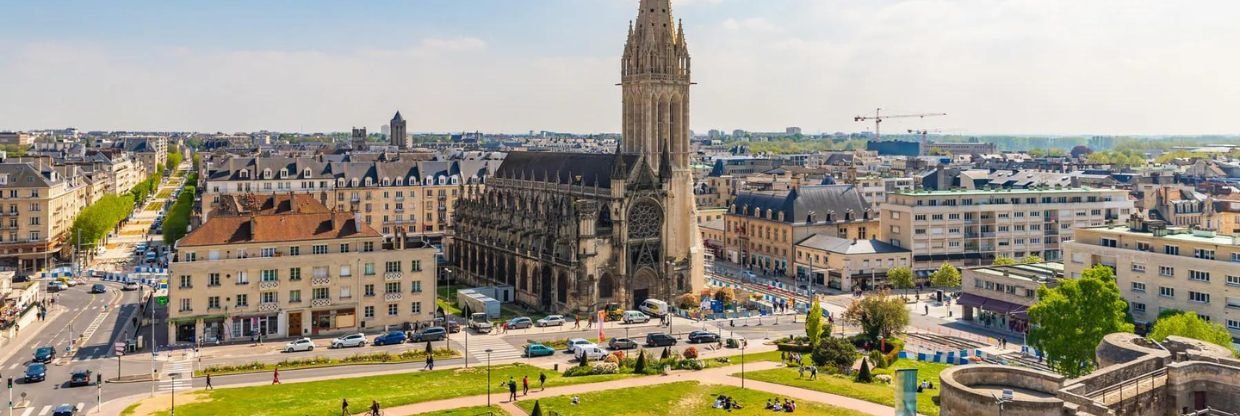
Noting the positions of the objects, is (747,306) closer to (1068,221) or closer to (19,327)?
(1068,221)

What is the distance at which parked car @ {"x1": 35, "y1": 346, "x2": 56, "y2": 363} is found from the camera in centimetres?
7338

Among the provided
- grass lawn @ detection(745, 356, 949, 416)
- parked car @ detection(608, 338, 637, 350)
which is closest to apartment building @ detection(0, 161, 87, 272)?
parked car @ detection(608, 338, 637, 350)

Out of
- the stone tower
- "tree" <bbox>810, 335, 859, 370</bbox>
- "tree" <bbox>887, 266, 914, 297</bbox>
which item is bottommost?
"tree" <bbox>810, 335, 859, 370</bbox>

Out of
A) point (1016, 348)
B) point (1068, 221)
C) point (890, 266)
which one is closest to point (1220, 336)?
point (1016, 348)

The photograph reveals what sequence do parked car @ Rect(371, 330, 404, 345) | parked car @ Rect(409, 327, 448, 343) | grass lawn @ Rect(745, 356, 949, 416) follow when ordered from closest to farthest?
grass lawn @ Rect(745, 356, 949, 416)
parked car @ Rect(371, 330, 404, 345)
parked car @ Rect(409, 327, 448, 343)

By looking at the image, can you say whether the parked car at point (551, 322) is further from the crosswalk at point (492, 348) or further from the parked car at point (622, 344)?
the parked car at point (622, 344)

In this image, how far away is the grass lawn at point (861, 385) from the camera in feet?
202

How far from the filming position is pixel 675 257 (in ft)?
347

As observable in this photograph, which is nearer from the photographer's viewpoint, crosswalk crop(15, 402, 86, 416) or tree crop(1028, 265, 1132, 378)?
crosswalk crop(15, 402, 86, 416)

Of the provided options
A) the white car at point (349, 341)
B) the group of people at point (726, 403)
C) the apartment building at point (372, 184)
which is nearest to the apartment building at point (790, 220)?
the apartment building at point (372, 184)

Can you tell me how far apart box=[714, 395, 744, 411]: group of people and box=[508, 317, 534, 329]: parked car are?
110ft

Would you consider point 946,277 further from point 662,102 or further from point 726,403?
point 726,403

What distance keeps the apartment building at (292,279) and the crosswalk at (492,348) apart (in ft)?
21.8

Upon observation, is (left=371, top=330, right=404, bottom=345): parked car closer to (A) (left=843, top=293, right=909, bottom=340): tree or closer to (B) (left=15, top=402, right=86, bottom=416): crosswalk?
(B) (left=15, top=402, right=86, bottom=416): crosswalk
